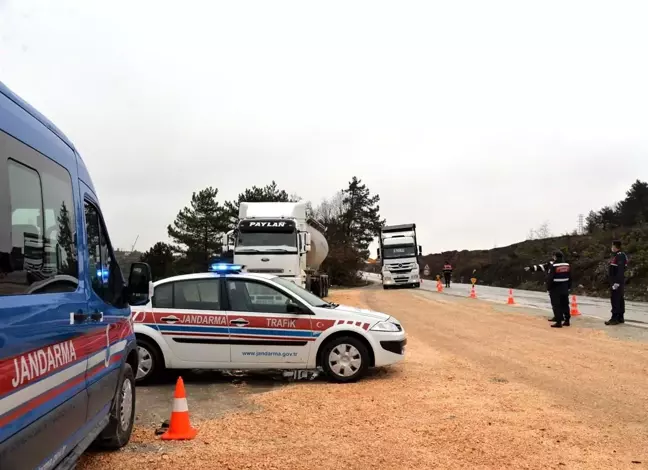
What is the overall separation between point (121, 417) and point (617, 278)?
11.9m

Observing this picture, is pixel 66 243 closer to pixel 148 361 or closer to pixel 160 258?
pixel 148 361

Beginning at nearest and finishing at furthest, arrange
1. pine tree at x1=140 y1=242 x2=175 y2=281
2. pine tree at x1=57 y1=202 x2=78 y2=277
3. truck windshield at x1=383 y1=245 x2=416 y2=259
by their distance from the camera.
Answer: pine tree at x1=57 y1=202 x2=78 y2=277 → truck windshield at x1=383 y1=245 x2=416 y2=259 → pine tree at x1=140 y1=242 x2=175 y2=281

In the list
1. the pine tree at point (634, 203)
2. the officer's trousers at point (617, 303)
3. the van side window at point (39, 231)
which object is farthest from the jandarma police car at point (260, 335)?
the pine tree at point (634, 203)

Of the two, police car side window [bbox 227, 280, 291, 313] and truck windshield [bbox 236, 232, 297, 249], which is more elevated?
truck windshield [bbox 236, 232, 297, 249]

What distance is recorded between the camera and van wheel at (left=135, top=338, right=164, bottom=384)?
7.82 meters

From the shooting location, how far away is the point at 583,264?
124 feet

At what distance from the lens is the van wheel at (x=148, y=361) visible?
7.82 metres

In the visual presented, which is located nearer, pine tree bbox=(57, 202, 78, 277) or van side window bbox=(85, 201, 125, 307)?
pine tree bbox=(57, 202, 78, 277)

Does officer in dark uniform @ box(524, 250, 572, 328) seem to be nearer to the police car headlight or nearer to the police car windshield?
the police car headlight

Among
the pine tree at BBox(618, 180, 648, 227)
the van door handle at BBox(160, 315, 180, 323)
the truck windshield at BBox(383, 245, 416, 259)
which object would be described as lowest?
the van door handle at BBox(160, 315, 180, 323)

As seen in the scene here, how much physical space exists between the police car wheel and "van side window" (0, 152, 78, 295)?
4.50 meters

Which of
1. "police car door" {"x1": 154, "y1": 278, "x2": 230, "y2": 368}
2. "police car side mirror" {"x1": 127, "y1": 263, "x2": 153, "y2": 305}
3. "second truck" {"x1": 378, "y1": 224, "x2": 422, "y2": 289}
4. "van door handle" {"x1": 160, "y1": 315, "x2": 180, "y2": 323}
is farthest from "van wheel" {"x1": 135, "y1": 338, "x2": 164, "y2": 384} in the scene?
"second truck" {"x1": 378, "y1": 224, "x2": 422, "y2": 289}

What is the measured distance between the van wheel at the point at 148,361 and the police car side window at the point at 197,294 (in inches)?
25.3

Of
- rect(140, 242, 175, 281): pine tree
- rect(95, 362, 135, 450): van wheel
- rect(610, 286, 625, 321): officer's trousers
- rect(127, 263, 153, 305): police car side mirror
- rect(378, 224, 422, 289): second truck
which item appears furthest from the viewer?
rect(140, 242, 175, 281): pine tree
